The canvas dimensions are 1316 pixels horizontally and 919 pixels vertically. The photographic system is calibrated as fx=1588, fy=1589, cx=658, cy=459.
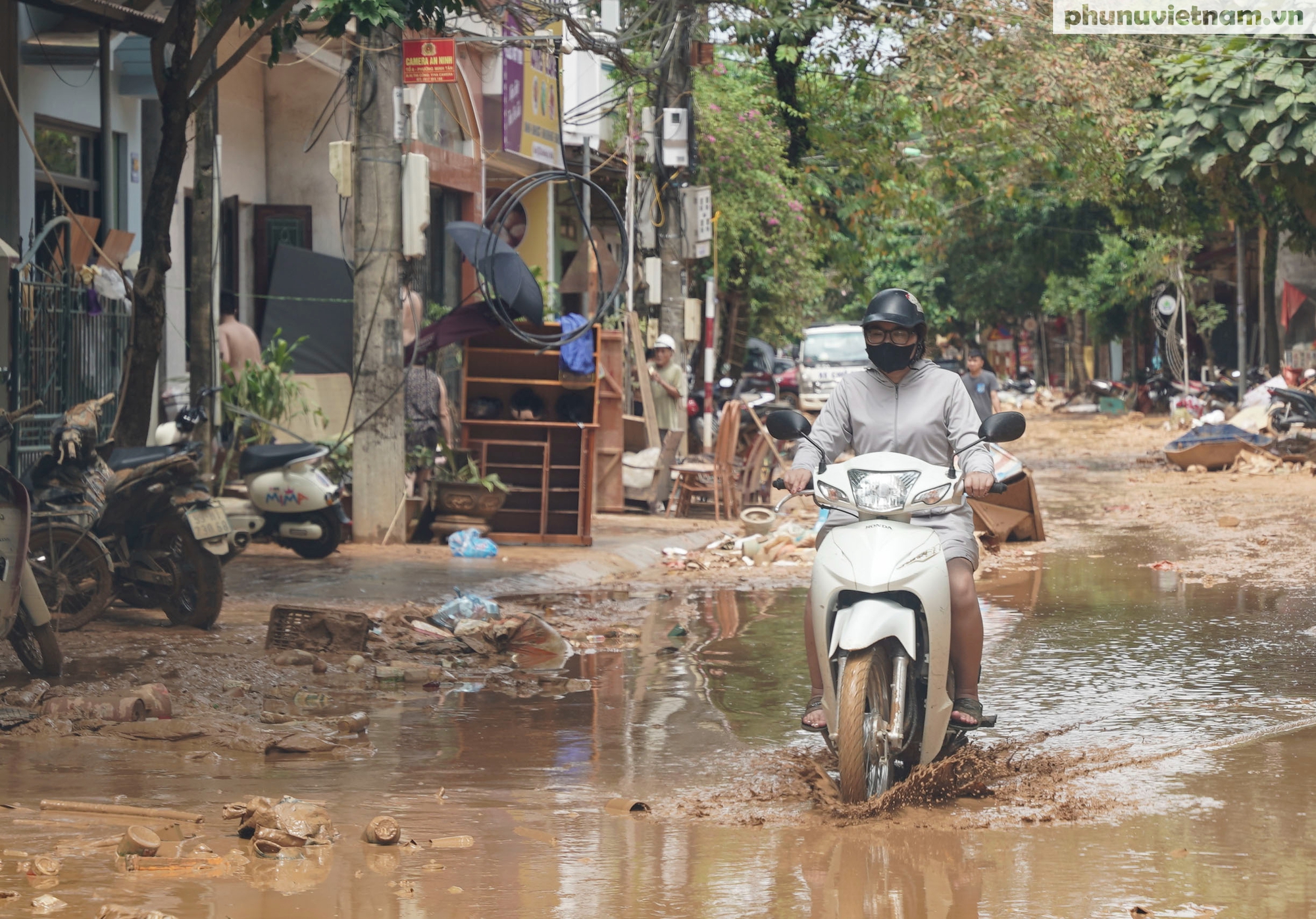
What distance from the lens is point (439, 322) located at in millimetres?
13188

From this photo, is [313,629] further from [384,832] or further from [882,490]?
[882,490]

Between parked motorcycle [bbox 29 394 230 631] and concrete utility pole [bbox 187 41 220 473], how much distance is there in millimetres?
4075

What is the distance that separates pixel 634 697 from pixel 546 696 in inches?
16.2

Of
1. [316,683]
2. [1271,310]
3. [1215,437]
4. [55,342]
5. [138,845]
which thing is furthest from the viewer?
[1271,310]

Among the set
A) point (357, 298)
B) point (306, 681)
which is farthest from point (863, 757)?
point (357, 298)

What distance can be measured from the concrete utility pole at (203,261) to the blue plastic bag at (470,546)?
219 cm

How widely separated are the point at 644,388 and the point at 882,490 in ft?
39.3

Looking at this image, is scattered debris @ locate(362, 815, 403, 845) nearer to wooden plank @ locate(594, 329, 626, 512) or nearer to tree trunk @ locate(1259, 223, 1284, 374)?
wooden plank @ locate(594, 329, 626, 512)

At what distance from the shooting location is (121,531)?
8836 millimetres

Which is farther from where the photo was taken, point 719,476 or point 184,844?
point 719,476

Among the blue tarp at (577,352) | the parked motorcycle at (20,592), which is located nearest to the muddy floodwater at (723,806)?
the parked motorcycle at (20,592)

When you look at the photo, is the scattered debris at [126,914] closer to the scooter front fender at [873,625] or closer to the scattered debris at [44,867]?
the scattered debris at [44,867]

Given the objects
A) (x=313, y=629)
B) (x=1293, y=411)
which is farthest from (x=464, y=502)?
(x=1293, y=411)

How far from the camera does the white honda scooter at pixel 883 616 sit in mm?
4988
